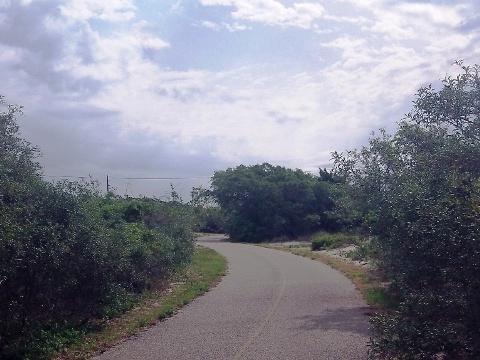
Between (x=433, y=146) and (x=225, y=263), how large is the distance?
21710 millimetres

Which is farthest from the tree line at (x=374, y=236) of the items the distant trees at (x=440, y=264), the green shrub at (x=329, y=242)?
the green shrub at (x=329, y=242)

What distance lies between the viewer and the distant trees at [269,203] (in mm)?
69250

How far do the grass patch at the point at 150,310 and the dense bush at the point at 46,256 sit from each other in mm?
453

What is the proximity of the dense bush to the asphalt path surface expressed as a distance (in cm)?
149

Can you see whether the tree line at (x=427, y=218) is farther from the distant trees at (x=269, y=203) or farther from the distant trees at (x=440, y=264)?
the distant trees at (x=269, y=203)

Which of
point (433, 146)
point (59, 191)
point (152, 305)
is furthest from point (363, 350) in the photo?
point (152, 305)

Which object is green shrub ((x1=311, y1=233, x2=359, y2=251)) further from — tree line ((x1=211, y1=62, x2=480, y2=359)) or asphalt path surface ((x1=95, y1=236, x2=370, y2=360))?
tree line ((x1=211, y1=62, x2=480, y2=359))

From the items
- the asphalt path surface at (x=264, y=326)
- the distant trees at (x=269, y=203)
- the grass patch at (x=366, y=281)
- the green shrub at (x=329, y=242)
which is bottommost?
the asphalt path surface at (x=264, y=326)

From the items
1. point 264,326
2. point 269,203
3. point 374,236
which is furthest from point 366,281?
point 269,203

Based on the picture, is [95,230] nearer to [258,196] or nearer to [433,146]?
[433,146]

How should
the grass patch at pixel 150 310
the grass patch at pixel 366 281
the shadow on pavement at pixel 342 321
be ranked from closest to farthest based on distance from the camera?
the grass patch at pixel 150 310, the shadow on pavement at pixel 342 321, the grass patch at pixel 366 281

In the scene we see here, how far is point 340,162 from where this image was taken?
20016 millimetres

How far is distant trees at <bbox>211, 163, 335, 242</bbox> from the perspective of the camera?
69.2 m

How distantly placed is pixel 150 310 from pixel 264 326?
13.4 ft
